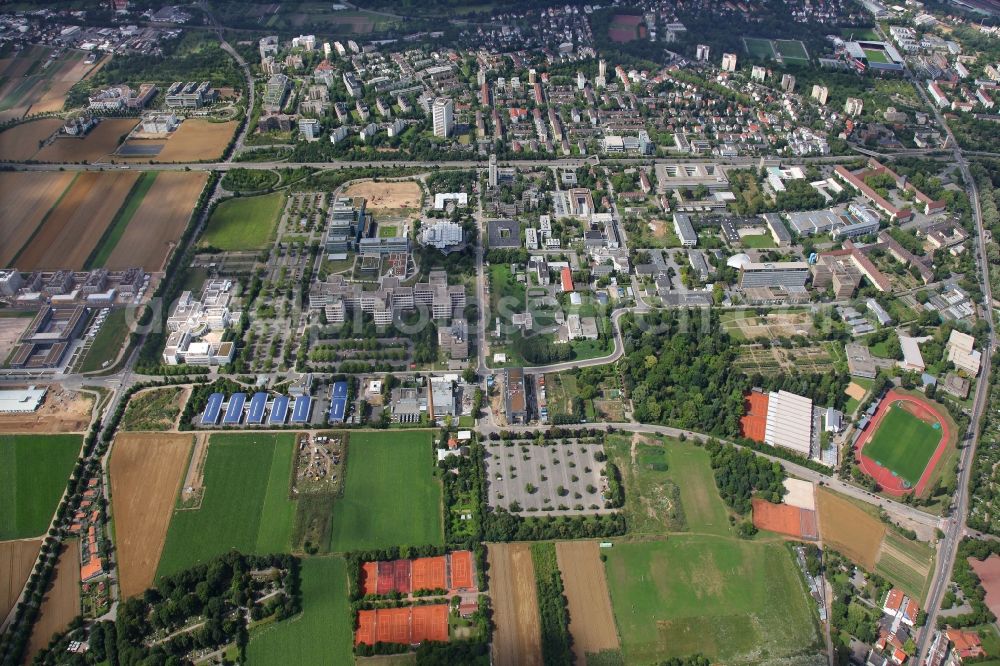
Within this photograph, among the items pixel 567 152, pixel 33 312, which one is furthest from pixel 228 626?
pixel 567 152

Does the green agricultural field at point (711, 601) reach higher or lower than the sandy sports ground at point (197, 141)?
lower

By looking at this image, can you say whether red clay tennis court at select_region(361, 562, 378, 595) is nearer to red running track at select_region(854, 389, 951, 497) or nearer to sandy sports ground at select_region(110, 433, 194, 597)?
sandy sports ground at select_region(110, 433, 194, 597)

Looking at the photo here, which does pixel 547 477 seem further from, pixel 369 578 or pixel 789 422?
pixel 789 422

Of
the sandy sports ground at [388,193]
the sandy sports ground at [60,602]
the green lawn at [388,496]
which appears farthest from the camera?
the sandy sports ground at [388,193]

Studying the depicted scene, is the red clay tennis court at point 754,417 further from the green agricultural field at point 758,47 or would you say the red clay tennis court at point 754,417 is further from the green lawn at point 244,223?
the green agricultural field at point 758,47

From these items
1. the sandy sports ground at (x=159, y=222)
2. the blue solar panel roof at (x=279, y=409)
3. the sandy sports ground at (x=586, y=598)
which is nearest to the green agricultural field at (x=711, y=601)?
the sandy sports ground at (x=586, y=598)

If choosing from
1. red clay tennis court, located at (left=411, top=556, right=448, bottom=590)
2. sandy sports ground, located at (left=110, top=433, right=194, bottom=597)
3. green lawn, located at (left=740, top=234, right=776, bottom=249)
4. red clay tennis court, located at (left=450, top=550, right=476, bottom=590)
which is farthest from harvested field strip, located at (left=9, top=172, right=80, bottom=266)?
green lawn, located at (left=740, top=234, right=776, bottom=249)

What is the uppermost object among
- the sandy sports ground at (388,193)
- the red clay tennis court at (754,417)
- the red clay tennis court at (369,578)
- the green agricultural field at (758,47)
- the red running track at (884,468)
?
the green agricultural field at (758,47)
